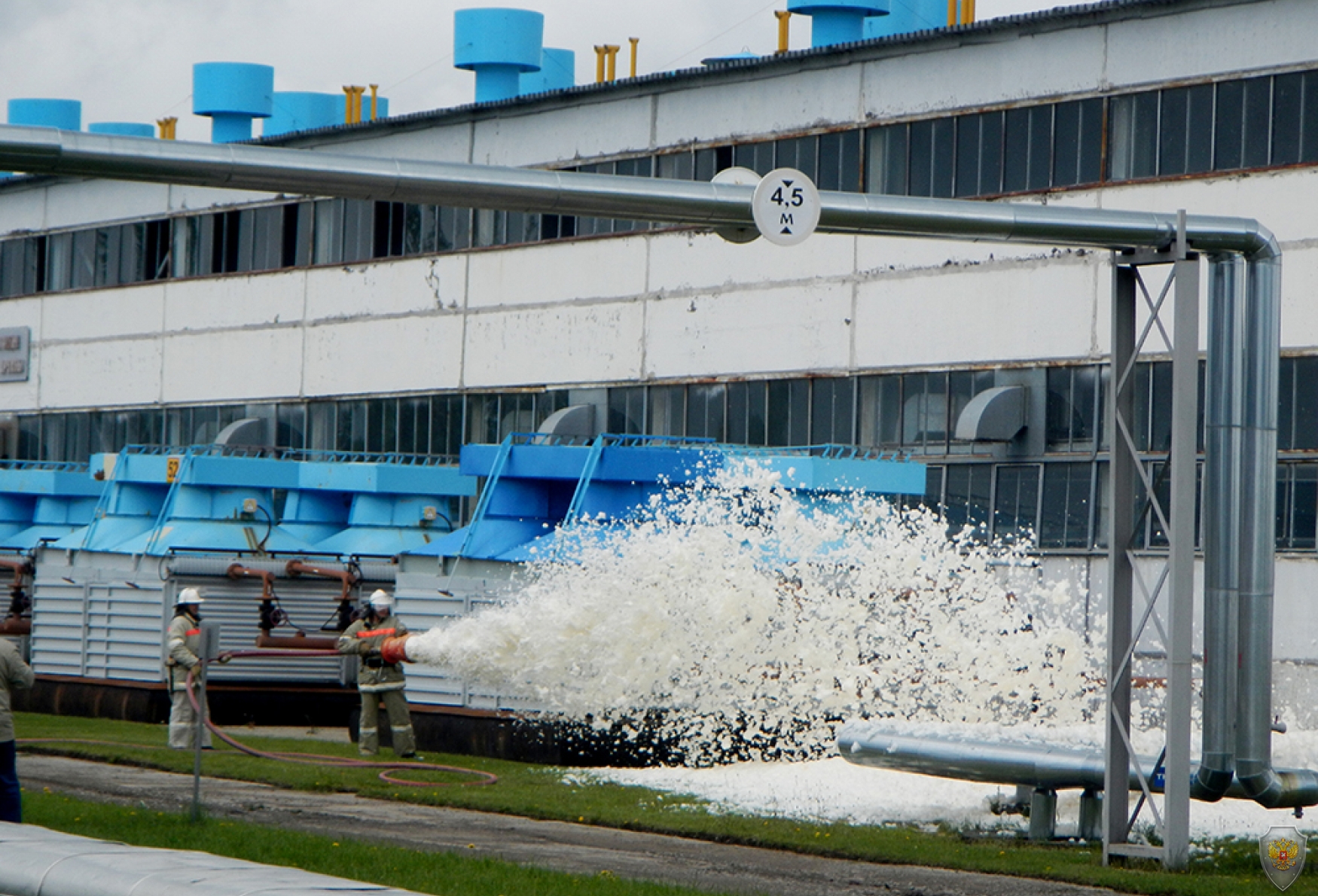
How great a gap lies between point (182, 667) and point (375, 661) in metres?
2.68

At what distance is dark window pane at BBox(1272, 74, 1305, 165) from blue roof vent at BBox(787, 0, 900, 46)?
35.3 ft

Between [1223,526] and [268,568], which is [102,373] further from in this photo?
[1223,526]

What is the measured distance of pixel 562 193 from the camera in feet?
39.8

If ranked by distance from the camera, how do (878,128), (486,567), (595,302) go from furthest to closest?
(595,302), (878,128), (486,567)

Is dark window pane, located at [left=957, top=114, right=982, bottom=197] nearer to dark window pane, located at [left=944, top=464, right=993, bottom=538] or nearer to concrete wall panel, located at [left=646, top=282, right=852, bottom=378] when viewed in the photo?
concrete wall panel, located at [left=646, top=282, right=852, bottom=378]

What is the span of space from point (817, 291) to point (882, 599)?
9412 mm

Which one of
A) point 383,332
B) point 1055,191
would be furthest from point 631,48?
point 1055,191

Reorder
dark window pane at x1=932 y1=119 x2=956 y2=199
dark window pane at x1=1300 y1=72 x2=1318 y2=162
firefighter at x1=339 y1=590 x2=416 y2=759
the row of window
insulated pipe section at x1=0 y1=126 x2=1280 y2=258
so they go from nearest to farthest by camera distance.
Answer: insulated pipe section at x1=0 y1=126 x2=1280 y2=258 → firefighter at x1=339 y1=590 x2=416 y2=759 → dark window pane at x1=1300 y1=72 x2=1318 y2=162 → the row of window → dark window pane at x1=932 y1=119 x2=956 y2=199

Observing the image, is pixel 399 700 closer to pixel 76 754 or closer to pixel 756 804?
pixel 76 754

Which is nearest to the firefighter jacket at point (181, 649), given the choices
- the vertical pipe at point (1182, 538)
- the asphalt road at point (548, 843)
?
the asphalt road at point (548, 843)

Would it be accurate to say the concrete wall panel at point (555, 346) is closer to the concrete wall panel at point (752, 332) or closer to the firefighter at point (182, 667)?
the concrete wall panel at point (752, 332)

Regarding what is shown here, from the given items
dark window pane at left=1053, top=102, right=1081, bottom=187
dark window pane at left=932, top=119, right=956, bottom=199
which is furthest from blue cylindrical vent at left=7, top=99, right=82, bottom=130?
dark window pane at left=1053, top=102, right=1081, bottom=187

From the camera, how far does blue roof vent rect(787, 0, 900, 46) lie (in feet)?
107

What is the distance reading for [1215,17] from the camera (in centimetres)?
2364
